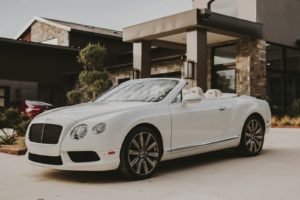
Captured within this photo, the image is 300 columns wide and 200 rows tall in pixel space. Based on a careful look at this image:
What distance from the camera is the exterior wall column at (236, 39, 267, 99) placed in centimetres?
1717

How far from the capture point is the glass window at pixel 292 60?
65.6 feet

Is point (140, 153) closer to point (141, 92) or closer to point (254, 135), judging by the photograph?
point (141, 92)

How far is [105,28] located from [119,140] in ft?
103

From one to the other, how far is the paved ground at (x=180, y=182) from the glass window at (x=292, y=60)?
→ 13.4 m

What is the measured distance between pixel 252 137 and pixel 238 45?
35.1ft

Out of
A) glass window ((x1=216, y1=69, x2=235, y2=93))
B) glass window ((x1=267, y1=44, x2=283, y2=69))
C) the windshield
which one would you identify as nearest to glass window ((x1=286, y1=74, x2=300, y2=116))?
glass window ((x1=267, y1=44, x2=283, y2=69))

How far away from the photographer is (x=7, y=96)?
83.0 ft

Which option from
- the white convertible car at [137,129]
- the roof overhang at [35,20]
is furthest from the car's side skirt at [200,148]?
the roof overhang at [35,20]

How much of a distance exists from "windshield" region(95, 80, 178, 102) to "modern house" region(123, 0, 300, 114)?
855cm

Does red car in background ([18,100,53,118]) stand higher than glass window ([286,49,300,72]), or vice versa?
glass window ([286,49,300,72])

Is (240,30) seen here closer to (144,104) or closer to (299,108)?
(299,108)

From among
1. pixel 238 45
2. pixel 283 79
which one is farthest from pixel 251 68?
pixel 283 79

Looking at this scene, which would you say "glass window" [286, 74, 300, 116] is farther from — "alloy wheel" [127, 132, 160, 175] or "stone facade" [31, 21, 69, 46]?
"stone facade" [31, 21, 69, 46]

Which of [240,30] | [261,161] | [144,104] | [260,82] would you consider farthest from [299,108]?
[144,104]
